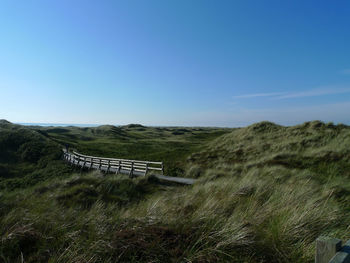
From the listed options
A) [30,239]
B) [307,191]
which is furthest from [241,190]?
[30,239]

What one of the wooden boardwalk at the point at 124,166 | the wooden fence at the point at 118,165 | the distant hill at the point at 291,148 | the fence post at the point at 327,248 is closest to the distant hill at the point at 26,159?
the wooden fence at the point at 118,165

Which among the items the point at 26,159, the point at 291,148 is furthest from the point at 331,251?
the point at 26,159

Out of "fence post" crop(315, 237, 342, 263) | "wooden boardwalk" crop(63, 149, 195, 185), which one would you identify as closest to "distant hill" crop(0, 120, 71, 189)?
"wooden boardwalk" crop(63, 149, 195, 185)

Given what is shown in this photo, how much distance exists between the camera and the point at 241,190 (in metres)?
5.76

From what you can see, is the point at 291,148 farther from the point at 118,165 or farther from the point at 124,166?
the point at 118,165

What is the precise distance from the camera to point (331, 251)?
6.48ft

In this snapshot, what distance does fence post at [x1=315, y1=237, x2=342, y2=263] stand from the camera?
1.96m

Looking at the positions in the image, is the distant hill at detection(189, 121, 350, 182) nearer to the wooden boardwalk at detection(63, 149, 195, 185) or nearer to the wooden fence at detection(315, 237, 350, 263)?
the wooden boardwalk at detection(63, 149, 195, 185)

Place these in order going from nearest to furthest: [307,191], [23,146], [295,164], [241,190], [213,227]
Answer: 1. [213,227]
2. [307,191]
3. [241,190]
4. [295,164]
5. [23,146]

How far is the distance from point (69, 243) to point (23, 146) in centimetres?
3910

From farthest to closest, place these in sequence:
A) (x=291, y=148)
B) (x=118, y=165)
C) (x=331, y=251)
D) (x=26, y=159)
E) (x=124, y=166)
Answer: (x=26, y=159)
(x=291, y=148)
(x=118, y=165)
(x=124, y=166)
(x=331, y=251)

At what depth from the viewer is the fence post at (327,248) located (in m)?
1.96

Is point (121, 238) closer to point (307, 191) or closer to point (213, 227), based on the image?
point (213, 227)

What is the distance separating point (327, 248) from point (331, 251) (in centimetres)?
3
